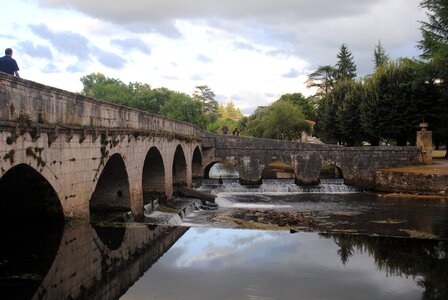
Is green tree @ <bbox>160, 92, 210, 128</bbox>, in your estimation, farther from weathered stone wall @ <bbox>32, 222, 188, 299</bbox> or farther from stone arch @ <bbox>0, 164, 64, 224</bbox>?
stone arch @ <bbox>0, 164, 64, 224</bbox>

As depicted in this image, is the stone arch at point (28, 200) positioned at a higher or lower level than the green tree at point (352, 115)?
lower

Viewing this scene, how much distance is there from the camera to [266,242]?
1297 cm

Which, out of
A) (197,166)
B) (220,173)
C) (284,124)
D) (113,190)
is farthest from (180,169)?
(284,124)

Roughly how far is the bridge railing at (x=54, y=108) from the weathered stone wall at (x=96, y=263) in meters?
2.82

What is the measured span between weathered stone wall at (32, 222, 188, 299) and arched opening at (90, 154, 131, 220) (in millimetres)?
2856

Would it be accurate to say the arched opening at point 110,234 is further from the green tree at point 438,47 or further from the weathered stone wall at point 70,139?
the green tree at point 438,47

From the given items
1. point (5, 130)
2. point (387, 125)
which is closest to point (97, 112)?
point (5, 130)

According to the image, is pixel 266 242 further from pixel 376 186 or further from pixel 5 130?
pixel 376 186

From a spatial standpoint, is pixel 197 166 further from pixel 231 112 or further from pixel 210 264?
pixel 231 112

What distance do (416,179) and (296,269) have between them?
21.6 metres

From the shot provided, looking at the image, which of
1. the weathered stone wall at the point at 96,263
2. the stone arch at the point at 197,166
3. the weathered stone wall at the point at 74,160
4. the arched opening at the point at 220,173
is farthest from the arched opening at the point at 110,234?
the arched opening at the point at 220,173

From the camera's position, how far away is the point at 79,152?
11.6m

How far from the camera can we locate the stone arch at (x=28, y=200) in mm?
10898

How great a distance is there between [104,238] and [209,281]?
12.6ft
